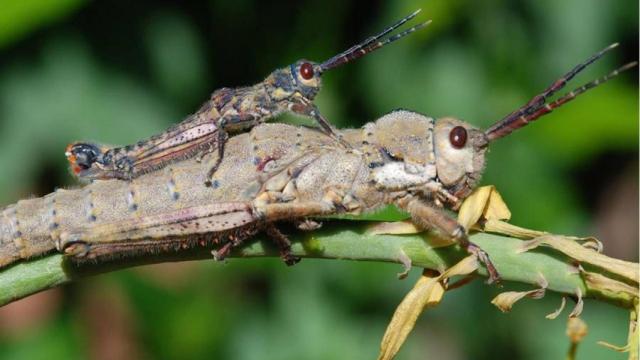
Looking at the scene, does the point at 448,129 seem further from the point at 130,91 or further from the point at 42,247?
the point at 130,91

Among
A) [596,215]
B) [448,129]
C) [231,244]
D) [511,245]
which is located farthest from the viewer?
[596,215]

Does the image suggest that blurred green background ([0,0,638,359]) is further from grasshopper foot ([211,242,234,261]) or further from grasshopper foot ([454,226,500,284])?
grasshopper foot ([454,226,500,284])

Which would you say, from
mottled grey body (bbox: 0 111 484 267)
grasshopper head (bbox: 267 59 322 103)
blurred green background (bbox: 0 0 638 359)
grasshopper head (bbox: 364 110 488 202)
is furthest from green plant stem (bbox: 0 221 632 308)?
blurred green background (bbox: 0 0 638 359)

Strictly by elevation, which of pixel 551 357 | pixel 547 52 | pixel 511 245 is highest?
pixel 547 52

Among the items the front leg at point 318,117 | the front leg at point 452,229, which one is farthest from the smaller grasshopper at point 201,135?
the front leg at point 452,229

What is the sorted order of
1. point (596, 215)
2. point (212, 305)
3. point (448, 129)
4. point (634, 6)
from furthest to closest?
1. point (596, 215)
2. point (634, 6)
3. point (212, 305)
4. point (448, 129)

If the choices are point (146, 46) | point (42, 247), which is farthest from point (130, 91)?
point (42, 247)

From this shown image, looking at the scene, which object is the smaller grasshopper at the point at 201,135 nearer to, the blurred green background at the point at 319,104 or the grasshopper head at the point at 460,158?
the grasshopper head at the point at 460,158
